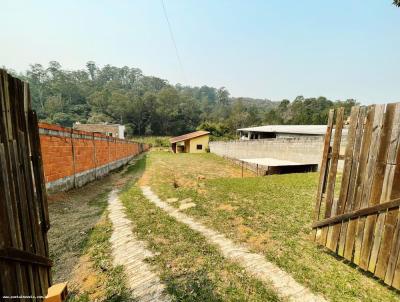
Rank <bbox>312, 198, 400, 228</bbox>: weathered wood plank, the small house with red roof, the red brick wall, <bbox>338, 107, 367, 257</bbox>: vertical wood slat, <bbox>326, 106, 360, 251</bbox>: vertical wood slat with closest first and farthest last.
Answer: <bbox>312, 198, 400, 228</bbox>: weathered wood plank
<bbox>338, 107, 367, 257</bbox>: vertical wood slat
<bbox>326, 106, 360, 251</bbox>: vertical wood slat
the red brick wall
the small house with red roof

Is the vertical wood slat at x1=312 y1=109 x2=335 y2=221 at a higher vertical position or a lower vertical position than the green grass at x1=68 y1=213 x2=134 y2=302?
higher

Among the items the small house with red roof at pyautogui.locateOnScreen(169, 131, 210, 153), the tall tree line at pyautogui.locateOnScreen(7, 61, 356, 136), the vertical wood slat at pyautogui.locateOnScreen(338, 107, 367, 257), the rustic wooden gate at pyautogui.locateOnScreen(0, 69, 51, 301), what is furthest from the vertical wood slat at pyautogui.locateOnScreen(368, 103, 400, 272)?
the tall tree line at pyautogui.locateOnScreen(7, 61, 356, 136)

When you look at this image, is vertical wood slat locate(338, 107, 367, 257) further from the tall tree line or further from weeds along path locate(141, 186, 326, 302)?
the tall tree line

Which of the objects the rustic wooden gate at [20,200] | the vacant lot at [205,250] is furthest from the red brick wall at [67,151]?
the rustic wooden gate at [20,200]

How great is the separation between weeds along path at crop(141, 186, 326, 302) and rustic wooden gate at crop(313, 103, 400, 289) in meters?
1.06

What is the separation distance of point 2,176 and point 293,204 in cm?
664

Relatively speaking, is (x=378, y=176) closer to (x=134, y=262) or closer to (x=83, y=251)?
(x=134, y=262)

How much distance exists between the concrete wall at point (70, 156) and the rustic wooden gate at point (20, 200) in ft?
17.0

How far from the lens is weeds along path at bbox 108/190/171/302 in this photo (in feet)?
9.53

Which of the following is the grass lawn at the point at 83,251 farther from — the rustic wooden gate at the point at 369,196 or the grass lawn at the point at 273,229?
the rustic wooden gate at the point at 369,196

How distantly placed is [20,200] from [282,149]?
57.3 feet

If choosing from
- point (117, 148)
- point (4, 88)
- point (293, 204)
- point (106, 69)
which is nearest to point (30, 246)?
point (4, 88)

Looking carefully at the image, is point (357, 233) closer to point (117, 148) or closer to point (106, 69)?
point (117, 148)

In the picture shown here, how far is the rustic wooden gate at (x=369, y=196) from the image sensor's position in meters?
2.87
